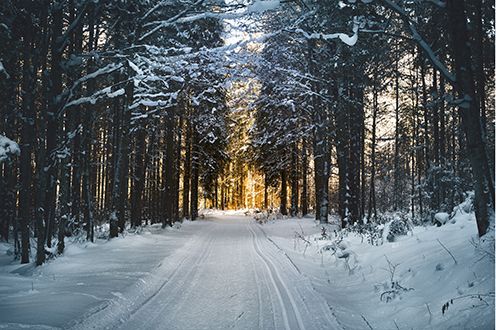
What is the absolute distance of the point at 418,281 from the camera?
659 centimetres

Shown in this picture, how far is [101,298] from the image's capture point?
247 inches

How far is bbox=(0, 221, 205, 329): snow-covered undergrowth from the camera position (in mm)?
5363

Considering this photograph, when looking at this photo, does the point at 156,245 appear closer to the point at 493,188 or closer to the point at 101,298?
the point at 101,298

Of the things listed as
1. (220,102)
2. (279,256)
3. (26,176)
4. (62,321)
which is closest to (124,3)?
(26,176)

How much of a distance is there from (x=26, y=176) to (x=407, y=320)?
29.7 feet

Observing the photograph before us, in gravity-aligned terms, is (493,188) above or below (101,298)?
above

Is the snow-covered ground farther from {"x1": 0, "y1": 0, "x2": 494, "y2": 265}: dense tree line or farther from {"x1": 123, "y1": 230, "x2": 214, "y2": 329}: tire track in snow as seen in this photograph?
{"x1": 0, "y1": 0, "x2": 494, "y2": 265}: dense tree line

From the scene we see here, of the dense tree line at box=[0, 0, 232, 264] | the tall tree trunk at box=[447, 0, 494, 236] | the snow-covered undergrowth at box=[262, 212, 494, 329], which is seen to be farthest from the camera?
the dense tree line at box=[0, 0, 232, 264]

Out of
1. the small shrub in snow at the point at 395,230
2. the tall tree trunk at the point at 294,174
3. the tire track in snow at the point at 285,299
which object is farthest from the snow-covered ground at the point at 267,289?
the tall tree trunk at the point at 294,174

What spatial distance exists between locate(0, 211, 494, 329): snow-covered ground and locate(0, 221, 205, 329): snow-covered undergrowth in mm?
22

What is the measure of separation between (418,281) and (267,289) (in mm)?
2670

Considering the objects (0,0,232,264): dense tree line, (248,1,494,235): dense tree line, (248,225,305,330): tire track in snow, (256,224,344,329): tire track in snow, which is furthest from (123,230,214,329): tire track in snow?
(248,1,494,235): dense tree line

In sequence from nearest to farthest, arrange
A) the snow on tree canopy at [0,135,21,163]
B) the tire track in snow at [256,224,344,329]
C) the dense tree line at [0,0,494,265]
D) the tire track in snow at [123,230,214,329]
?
the tire track in snow at [123,230,214,329] → the tire track in snow at [256,224,344,329] → the snow on tree canopy at [0,135,21,163] → the dense tree line at [0,0,494,265]

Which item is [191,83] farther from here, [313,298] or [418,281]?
[418,281]
